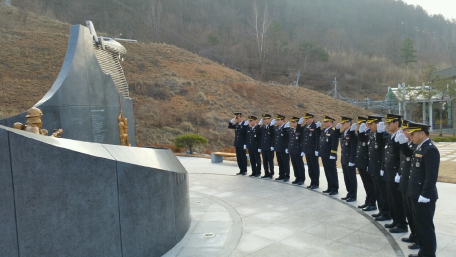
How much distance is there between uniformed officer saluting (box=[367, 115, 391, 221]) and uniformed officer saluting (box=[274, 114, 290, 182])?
3.12m

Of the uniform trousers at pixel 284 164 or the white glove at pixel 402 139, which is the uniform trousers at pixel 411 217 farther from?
the uniform trousers at pixel 284 164

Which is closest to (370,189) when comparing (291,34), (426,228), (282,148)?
(426,228)

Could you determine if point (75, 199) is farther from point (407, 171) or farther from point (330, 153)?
point (330, 153)

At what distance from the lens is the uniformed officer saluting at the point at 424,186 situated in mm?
3834

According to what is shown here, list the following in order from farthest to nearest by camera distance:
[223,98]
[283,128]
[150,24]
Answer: [150,24], [223,98], [283,128]

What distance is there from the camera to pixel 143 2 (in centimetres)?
5981

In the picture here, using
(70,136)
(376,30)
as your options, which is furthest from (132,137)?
(376,30)

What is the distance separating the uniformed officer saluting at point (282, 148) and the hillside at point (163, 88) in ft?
39.3

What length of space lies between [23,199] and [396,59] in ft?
243

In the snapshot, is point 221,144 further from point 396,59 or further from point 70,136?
point 396,59

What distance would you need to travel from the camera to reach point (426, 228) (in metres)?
3.86

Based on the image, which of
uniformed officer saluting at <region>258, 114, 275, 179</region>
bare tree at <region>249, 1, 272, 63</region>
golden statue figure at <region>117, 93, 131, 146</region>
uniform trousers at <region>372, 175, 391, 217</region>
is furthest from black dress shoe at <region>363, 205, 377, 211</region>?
bare tree at <region>249, 1, 272, 63</region>

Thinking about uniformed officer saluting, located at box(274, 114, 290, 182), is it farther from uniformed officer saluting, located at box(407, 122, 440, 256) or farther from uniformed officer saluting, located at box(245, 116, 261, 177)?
uniformed officer saluting, located at box(407, 122, 440, 256)

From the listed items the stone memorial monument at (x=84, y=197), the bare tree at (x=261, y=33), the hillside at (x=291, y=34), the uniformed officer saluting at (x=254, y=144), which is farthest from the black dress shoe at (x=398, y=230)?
the hillside at (x=291, y=34)
